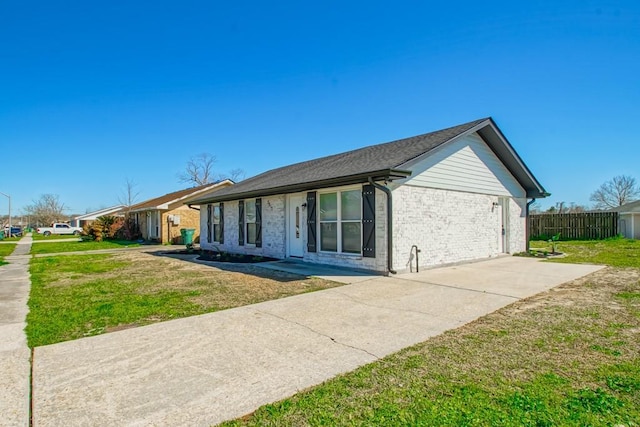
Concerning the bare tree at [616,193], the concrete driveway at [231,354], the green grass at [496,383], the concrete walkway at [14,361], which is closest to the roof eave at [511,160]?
the concrete driveway at [231,354]

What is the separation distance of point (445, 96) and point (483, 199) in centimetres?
413

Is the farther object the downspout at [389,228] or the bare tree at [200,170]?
the bare tree at [200,170]

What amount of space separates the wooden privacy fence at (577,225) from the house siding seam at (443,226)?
1147 centimetres

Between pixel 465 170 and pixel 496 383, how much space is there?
30.6ft

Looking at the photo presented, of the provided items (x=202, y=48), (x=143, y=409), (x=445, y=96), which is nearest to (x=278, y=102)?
(x=202, y=48)

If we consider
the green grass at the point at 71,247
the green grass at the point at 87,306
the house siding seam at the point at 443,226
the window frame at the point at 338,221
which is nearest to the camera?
the green grass at the point at 87,306

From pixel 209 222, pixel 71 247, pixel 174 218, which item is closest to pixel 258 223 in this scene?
pixel 209 222

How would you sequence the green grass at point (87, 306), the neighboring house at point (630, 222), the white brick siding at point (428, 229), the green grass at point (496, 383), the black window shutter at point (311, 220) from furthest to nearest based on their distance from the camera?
1. the neighboring house at point (630, 222)
2. the black window shutter at point (311, 220)
3. the white brick siding at point (428, 229)
4. the green grass at point (87, 306)
5. the green grass at point (496, 383)

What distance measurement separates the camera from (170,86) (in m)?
14.7

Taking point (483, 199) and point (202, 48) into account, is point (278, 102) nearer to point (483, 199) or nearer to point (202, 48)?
point (202, 48)

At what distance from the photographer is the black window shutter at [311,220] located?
10.6 metres

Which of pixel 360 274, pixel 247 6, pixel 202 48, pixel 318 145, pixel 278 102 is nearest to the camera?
pixel 360 274

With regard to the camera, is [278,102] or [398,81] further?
[278,102]

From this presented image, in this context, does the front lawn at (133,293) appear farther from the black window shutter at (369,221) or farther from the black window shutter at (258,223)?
the black window shutter at (258,223)
